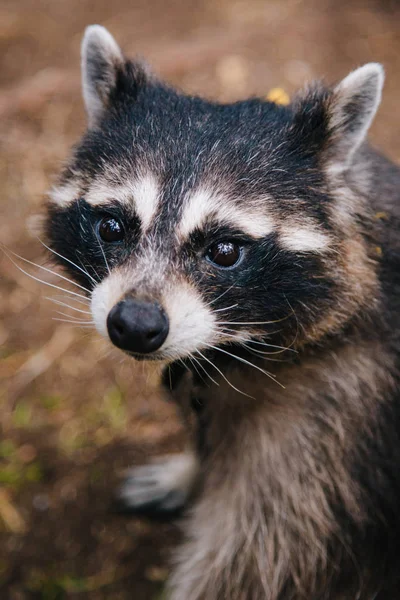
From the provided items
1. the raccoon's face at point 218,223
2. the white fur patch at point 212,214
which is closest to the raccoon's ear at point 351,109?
the raccoon's face at point 218,223

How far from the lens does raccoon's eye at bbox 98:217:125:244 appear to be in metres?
2.38

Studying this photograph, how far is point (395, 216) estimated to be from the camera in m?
2.70

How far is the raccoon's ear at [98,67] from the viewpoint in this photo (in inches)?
106

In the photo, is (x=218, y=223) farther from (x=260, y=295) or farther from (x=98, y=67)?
(x=98, y=67)

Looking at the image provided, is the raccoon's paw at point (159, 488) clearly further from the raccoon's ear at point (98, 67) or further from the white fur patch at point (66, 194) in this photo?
the raccoon's ear at point (98, 67)

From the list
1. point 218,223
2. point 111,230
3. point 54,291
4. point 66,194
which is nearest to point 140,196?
point 111,230

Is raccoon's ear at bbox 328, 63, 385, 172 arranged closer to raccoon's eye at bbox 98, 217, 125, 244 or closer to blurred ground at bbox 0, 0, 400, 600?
raccoon's eye at bbox 98, 217, 125, 244

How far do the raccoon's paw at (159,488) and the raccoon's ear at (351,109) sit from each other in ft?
6.62

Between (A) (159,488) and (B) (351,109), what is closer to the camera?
(B) (351,109)

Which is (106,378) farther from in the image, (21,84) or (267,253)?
(21,84)

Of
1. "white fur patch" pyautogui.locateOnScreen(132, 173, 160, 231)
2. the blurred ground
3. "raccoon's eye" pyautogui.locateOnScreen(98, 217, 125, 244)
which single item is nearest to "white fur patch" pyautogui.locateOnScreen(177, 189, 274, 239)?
"white fur patch" pyautogui.locateOnScreen(132, 173, 160, 231)

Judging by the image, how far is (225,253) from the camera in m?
2.29

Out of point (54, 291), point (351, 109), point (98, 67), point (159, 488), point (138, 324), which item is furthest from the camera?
point (54, 291)

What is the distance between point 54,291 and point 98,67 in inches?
86.3
